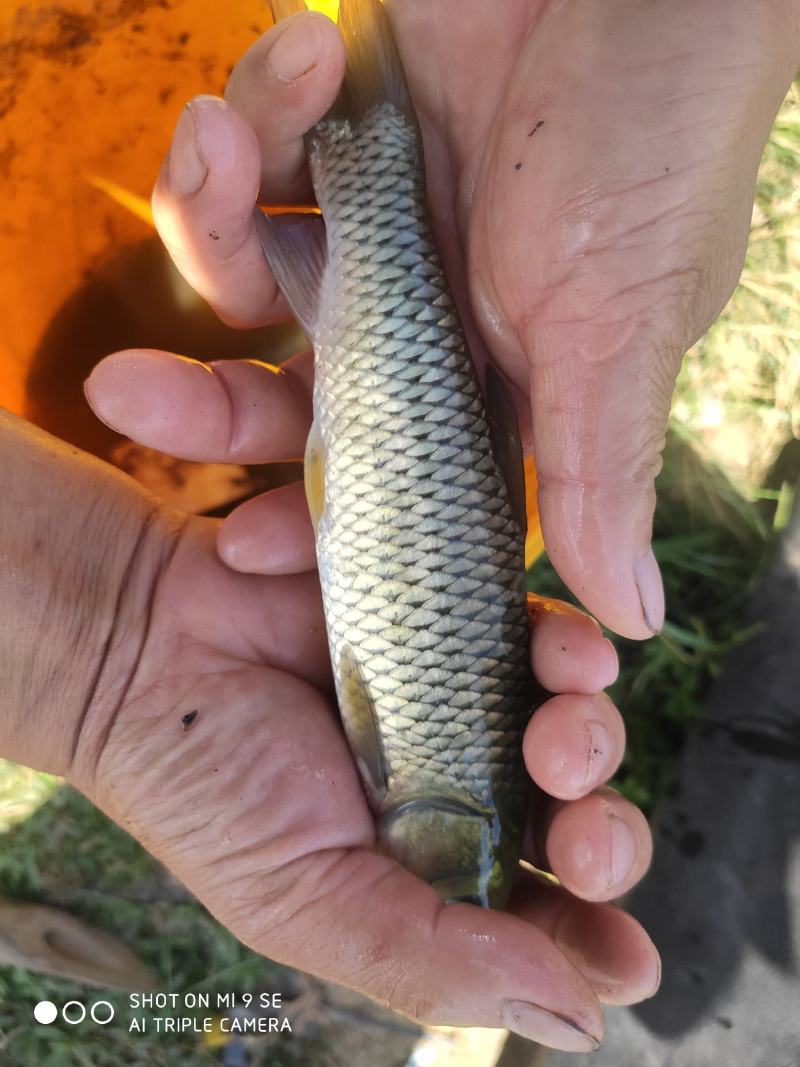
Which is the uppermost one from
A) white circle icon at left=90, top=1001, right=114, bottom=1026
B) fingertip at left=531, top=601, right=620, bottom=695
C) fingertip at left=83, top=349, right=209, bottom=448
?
fingertip at left=83, top=349, right=209, bottom=448

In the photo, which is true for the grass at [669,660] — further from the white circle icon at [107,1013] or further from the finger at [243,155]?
the finger at [243,155]

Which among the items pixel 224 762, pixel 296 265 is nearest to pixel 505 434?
pixel 296 265

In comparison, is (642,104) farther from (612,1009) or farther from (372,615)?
(612,1009)

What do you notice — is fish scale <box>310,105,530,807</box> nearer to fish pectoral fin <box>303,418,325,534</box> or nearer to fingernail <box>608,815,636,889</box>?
fish pectoral fin <box>303,418,325,534</box>

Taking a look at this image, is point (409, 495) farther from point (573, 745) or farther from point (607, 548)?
point (573, 745)

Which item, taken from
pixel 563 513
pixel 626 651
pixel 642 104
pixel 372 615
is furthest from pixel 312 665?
pixel 626 651

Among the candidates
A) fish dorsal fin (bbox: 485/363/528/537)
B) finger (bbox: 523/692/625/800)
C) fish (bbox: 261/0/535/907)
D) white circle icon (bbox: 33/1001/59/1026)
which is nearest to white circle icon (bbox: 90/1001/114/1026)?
white circle icon (bbox: 33/1001/59/1026)
